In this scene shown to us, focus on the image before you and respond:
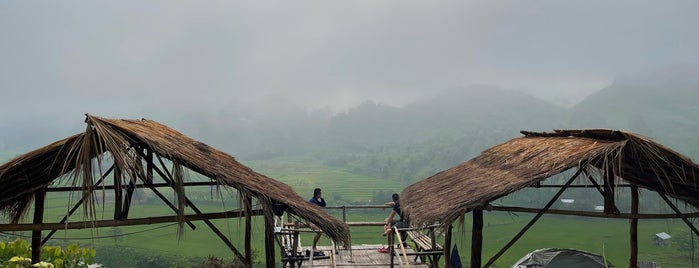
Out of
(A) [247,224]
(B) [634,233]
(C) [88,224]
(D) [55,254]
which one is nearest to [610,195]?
(B) [634,233]

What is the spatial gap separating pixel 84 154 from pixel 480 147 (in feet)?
204

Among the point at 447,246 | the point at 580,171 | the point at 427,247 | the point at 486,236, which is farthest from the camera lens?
the point at 486,236

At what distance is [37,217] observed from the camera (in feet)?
17.7

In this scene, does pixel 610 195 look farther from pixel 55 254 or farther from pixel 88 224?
pixel 55 254

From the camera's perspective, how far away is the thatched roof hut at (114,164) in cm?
432

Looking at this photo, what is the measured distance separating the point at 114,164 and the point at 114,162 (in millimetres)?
93

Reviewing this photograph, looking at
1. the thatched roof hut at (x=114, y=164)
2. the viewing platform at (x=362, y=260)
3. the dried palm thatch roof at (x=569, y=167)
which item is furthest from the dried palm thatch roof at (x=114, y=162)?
the viewing platform at (x=362, y=260)

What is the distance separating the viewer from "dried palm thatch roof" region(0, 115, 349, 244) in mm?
4316

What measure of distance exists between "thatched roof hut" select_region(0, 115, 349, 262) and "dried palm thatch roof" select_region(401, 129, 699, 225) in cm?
153

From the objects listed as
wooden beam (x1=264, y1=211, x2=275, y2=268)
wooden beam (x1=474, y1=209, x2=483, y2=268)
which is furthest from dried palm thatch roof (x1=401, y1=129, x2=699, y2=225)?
wooden beam (x1=264, y1=211, x2=275, y2=268)

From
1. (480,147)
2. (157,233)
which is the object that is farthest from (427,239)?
(480,147)

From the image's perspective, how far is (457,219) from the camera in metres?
5.48

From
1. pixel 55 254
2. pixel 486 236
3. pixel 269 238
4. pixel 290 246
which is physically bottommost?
pixel 486 236

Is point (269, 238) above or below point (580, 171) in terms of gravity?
below
